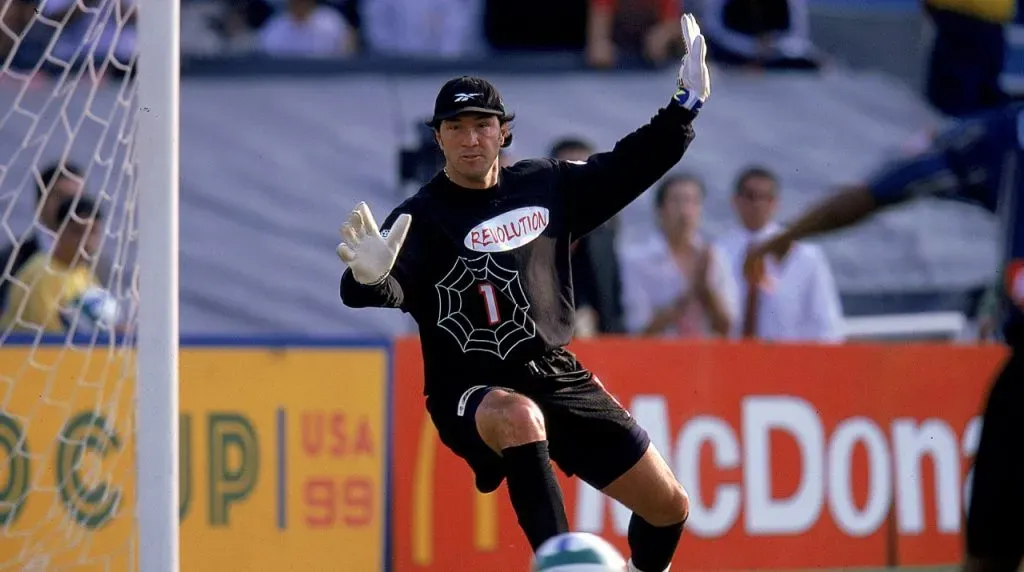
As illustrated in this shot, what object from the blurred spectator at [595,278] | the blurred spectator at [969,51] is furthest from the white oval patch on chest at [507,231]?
the blurred spectator at [969,51]

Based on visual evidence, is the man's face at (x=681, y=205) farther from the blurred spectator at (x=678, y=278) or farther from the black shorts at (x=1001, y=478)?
the black shorts at (x=1001, y=478)

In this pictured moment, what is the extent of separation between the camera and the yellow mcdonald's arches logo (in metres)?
9.19

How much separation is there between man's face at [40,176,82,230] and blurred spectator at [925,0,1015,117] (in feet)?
18.8

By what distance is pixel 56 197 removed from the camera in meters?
8.82

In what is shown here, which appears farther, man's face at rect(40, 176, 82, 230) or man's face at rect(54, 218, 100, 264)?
man's face at rect(40, 176, 82, 230)

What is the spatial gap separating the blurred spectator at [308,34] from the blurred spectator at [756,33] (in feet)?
9.75

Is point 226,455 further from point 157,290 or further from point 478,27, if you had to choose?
point 478,27

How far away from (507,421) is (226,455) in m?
3.26

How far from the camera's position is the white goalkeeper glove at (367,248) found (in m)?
5.80

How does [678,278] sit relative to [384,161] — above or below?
below

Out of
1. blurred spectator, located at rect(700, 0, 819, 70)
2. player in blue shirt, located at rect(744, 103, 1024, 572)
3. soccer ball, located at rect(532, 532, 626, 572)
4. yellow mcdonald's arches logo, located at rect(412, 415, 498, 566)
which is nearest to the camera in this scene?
soccer ball, located at rect(532, 532, 626, 572)

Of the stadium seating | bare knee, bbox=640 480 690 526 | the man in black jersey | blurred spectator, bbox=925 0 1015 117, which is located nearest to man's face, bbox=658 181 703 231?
the stadium seating

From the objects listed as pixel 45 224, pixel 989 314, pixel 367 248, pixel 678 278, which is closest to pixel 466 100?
pixel 367 248

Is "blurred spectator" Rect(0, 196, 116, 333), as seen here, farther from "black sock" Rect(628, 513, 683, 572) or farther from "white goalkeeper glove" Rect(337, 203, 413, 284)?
"black sock" Rect(628, 513, 683, 572)
